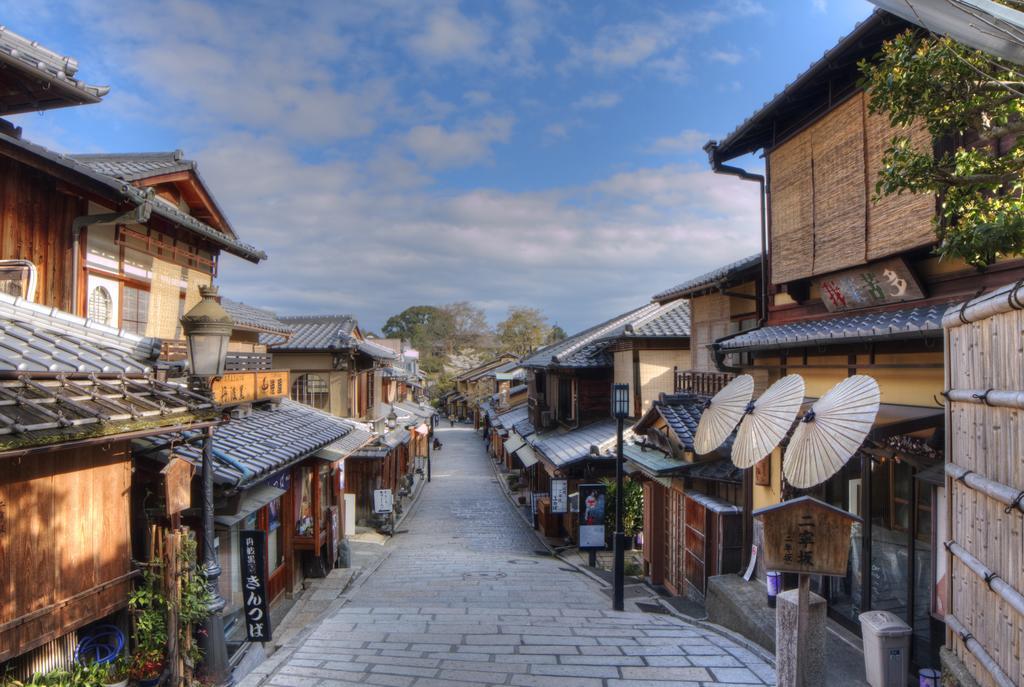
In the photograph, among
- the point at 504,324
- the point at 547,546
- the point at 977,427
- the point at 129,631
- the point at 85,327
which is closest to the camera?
the point at 977,427

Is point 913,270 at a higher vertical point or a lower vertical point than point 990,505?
higher

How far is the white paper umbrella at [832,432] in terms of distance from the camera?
6.04 meters

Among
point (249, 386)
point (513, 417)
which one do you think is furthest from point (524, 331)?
point (249, 386)

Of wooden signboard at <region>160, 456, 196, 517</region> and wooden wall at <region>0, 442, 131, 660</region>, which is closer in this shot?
wooden wall at <region>0, 442, 131, 660</region>

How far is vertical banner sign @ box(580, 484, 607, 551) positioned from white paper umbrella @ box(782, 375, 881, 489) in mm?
10417

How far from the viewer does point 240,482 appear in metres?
8.68

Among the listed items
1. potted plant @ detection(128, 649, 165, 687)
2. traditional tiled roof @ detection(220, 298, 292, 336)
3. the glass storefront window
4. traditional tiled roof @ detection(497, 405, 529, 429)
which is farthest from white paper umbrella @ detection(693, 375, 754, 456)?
traditional tiled roof @ detection(497, 405, 529, 429)

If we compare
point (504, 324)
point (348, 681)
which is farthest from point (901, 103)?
point (504, 324)

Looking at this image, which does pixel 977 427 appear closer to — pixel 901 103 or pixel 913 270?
pixel 901 103

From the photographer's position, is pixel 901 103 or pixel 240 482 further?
pixel 240 482

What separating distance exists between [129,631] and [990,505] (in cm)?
875

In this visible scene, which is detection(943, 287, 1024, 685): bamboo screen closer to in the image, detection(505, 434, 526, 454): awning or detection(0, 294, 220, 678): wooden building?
detection(0, 294, 220, 678): wooden building

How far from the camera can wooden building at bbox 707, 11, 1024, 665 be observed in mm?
7496

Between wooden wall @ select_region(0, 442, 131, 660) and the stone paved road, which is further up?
wooden wall @ select_region(0, 442, 131, 660)
